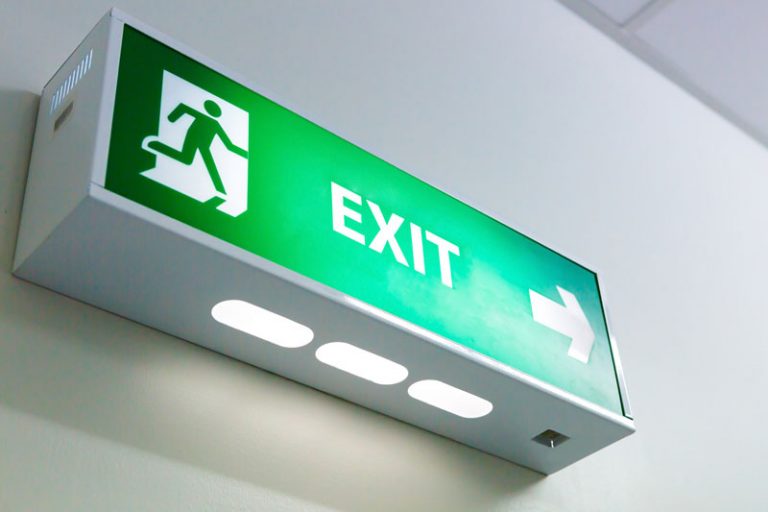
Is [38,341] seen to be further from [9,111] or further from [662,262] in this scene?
[662,262]

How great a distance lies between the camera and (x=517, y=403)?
4.80 feet

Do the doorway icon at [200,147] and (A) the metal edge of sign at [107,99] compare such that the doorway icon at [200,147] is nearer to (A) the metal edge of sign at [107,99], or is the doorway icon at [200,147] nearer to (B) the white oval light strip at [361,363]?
(A) the metal edge of sign at [107,99]

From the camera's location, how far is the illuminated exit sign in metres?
1.15

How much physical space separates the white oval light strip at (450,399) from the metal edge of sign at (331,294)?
0.08 m

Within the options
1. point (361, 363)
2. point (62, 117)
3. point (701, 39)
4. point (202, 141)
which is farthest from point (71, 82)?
point (701, 39)

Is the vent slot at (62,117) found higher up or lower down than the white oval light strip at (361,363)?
higher up

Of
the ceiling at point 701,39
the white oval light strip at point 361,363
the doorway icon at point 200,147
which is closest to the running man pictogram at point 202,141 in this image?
the doorway icon at point 200,147

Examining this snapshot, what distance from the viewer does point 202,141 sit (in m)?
1.24

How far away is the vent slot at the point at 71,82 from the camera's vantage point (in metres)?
1.25

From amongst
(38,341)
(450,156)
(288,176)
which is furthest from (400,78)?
(38,341)

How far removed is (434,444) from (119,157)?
27.8 inches

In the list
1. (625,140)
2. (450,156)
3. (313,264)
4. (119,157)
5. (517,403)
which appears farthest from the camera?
(625,140)

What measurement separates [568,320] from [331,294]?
55 cm

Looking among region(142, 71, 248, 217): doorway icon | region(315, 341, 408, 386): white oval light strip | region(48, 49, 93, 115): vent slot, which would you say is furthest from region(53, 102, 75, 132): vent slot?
region(315, 341, 408, 386): white oval light strip
